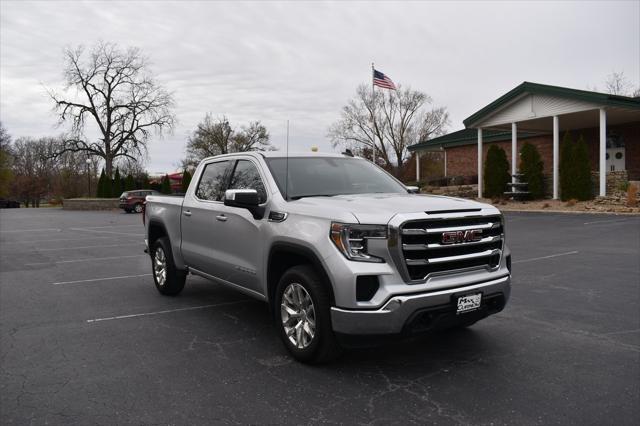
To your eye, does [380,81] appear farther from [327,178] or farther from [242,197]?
[242,197]

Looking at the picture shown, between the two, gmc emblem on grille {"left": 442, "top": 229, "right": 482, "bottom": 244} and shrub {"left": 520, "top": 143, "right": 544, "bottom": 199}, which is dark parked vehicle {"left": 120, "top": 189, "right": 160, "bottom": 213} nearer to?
shrub {"left": 520, "top": 143, "right": 544, "bottom": 199}

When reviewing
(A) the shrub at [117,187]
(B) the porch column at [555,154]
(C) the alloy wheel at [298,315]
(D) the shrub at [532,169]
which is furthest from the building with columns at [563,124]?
(A) the shrub at [117,187]

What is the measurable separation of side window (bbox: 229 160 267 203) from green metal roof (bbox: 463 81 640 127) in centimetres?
2138

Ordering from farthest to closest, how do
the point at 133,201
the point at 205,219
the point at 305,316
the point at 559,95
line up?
the point at 133,201 < the point at 559,95 < the point at 205,219 < the point at 305,316

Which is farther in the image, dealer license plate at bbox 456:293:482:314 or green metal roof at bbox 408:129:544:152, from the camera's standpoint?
green metal roof at bbox 408:129:544:152

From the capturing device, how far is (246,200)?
4621 millimetres

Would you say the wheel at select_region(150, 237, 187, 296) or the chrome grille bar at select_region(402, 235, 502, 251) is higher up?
the chrome grille bar at select_region(402, 235, 502, 251)

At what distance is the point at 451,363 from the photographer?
4.39m

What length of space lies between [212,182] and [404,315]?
10.8ft

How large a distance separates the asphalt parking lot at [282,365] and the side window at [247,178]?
1512 mm

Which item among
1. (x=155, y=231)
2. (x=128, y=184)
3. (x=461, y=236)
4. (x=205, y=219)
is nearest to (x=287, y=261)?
(x=461, y=236)

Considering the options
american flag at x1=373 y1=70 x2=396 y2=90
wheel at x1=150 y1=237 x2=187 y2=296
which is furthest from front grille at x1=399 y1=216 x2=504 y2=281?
american flag at x1=373 y1=70 x2=396 y2=90

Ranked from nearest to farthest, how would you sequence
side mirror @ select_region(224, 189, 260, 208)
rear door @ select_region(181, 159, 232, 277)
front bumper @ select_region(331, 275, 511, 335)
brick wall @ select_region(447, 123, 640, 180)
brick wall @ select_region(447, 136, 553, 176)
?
front bumper @ select_region(331, 275, 511, 335) < side mirror @ select_region(224, 189, 260, 208) < rear door @ select_region(181, 159, 232, 277) < brick wall @ select_region(447, 123, 640, 180) < brick wall @ select_region(447, 136, 553, 176)

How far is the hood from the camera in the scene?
3936 mm
